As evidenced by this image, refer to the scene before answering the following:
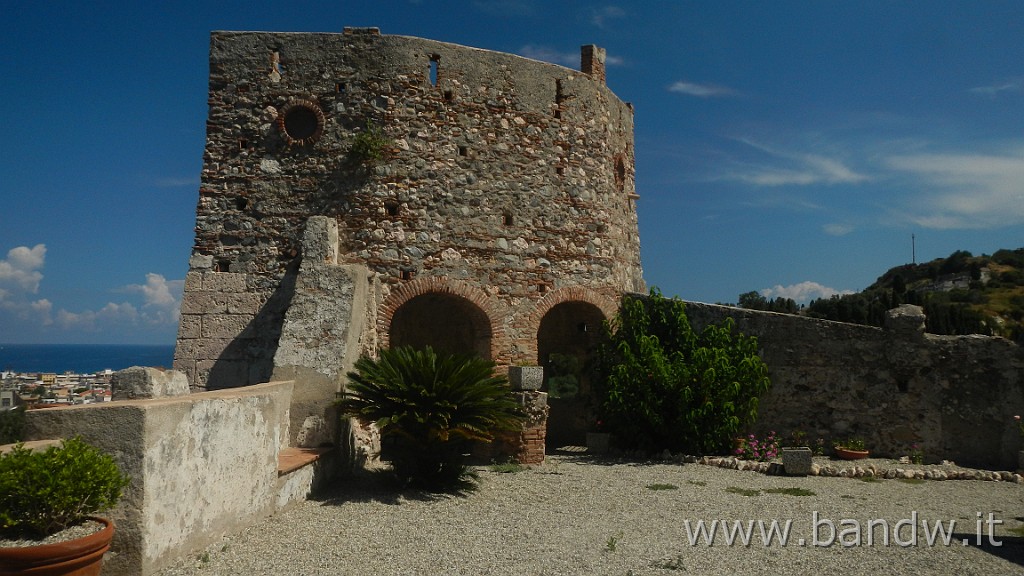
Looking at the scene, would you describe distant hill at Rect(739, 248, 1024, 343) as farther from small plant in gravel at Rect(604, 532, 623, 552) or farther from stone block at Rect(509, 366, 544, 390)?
small plant in gravel at Rect(604, 532, 623, 552)

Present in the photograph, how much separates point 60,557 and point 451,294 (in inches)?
322

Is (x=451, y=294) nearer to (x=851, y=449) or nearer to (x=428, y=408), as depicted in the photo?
(x=428, y=408)

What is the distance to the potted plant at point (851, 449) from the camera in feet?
39.1

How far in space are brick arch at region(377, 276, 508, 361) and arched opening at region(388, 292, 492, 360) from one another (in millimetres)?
1999

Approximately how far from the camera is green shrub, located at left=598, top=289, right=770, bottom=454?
11961 millimetres

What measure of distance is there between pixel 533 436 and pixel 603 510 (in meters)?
2.89

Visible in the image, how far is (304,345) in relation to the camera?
9.48 meters

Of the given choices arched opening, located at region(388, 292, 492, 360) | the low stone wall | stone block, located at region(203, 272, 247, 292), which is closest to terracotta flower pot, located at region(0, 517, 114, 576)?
the low stone wall

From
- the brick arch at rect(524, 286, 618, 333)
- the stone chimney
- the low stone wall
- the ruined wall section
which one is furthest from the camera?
the stone chimney

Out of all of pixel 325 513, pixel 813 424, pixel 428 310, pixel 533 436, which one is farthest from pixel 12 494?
pixel 813 424

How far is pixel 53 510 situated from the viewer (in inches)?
176

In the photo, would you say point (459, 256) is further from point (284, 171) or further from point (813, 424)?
point (813, 424)

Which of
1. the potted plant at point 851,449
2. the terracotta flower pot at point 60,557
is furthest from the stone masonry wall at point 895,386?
the terracotta flower pot at point 60,557

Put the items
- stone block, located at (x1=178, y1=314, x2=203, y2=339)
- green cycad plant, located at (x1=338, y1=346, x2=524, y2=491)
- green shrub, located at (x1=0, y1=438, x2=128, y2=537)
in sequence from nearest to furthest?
green shrub, located at (x1=0, y1=438, x2=128, y2=537), green cycad plant, located at (x1=338, y1=346, x2=524, y2=491), stone block, located at (x1=178, y1=314, x2=203, y2=339)
